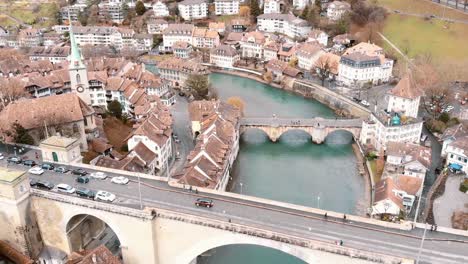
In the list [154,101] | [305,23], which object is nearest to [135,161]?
[154,101]

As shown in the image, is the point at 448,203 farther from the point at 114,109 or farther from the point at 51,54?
the point at 51,54

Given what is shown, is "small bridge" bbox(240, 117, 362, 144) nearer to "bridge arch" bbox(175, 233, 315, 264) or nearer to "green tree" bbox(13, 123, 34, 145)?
"green tree" bbox(13, 123, 34, 145)

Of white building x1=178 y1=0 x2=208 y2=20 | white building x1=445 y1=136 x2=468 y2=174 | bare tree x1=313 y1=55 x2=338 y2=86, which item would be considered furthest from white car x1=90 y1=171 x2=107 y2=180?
white building x1=178 y1=0 x2=208 y2=20

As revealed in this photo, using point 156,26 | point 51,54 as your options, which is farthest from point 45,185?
point 156,26

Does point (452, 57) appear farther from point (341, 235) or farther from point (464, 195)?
point (341, 235)

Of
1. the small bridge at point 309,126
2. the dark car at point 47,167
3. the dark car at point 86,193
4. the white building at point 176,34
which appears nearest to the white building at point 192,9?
the white building at point 176,34

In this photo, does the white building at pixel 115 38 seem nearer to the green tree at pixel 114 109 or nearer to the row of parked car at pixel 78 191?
the green tree at pixel 114 109
